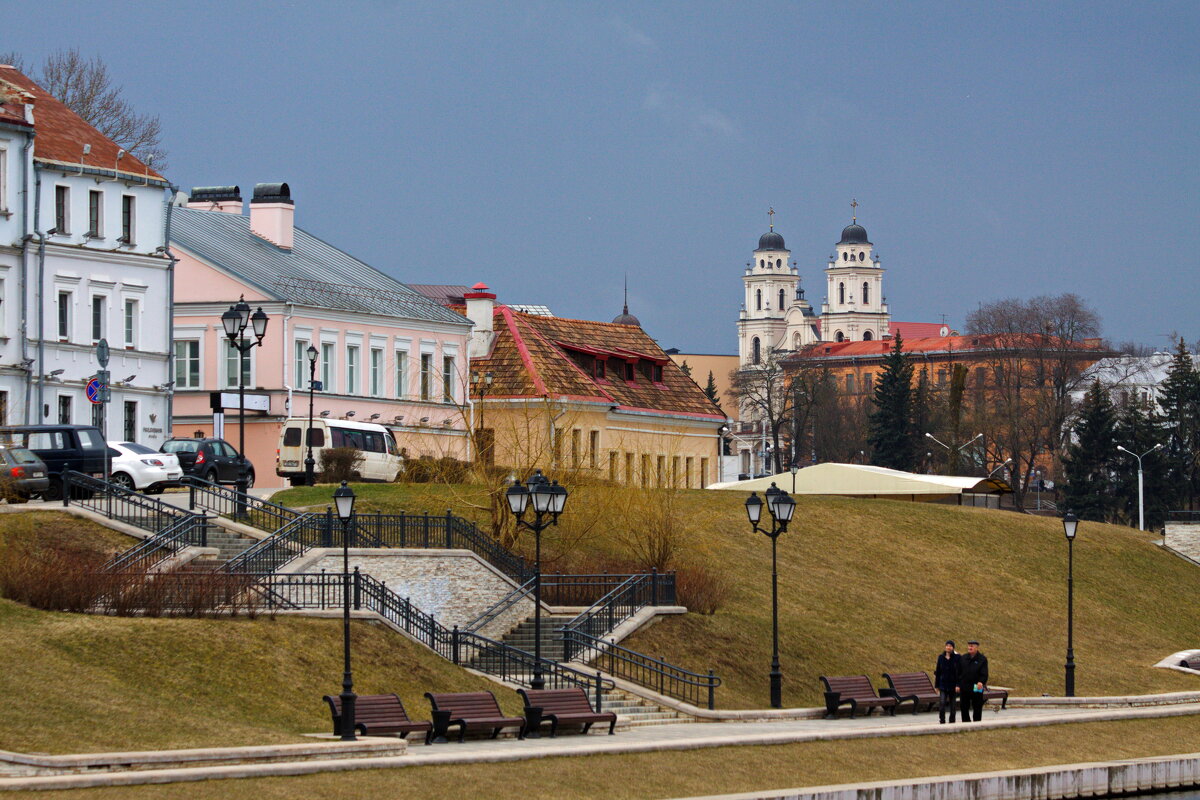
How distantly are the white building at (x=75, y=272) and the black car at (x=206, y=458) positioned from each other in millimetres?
6790

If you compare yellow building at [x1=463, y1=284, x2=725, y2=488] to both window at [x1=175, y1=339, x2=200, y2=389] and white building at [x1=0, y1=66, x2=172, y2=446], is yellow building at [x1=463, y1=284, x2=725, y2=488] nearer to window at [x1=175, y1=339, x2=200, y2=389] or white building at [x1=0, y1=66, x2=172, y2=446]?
window at [x1=175, y1=339, x2=200, y2=389]

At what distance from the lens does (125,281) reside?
5894cm

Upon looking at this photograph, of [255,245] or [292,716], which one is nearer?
[292,716]

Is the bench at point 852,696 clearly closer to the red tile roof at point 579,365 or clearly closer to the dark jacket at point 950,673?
the dark jacket at point 950,673

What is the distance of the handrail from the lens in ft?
125

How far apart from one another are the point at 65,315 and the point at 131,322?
10.1ft

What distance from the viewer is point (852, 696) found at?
37875 mm

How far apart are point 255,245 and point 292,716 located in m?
43.9

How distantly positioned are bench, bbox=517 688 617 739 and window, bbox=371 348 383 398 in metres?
38.1

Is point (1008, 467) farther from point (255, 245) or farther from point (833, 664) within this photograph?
point (833, 664)

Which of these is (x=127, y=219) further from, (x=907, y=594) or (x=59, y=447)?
(x=907, y=594)

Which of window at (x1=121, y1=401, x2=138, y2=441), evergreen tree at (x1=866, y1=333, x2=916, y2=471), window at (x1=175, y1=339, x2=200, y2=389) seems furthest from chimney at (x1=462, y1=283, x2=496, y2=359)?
evergreen tree at (x1=866, y1=333, x2=916, y2=471)

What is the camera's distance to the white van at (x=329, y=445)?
184 feet

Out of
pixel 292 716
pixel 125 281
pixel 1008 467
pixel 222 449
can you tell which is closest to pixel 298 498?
pixel 222 449
